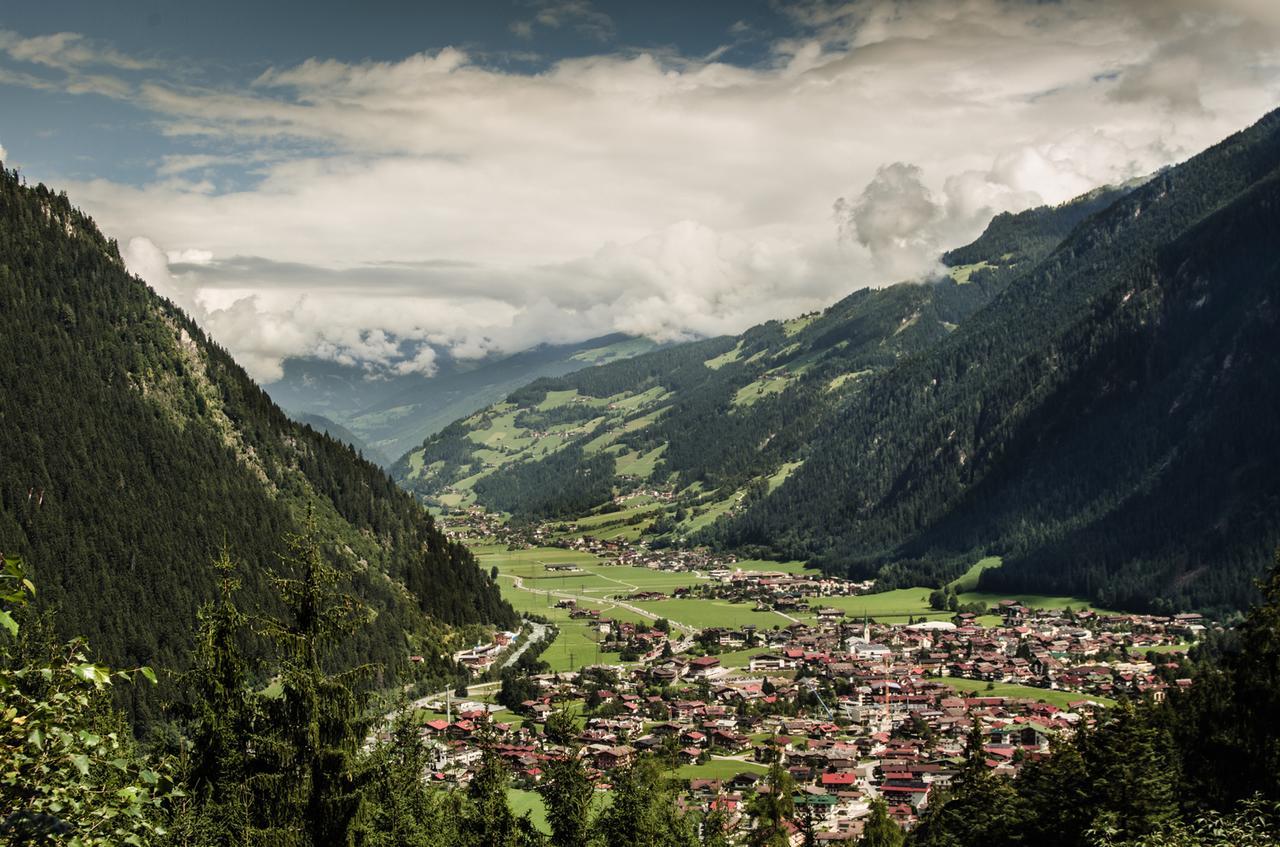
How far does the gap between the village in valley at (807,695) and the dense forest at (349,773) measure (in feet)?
12.6

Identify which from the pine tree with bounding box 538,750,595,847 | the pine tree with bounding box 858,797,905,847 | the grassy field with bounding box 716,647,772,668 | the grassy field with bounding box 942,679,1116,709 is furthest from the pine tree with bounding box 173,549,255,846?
the grassy field with bounding box 716,647,772,668

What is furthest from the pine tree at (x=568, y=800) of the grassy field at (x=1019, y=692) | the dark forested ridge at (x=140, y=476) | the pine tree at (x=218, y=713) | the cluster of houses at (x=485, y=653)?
the cluster of houses at (x=485, y=653)

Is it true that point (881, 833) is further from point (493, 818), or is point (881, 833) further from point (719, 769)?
point (719, 769)

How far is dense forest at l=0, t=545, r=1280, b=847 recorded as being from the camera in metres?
11.1

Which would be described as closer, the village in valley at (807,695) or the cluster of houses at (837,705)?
the village in valley at (807,695)

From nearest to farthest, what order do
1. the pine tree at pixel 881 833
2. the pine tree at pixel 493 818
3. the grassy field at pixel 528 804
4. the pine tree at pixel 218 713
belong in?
the pine tree at pixel 218 713 < the pine tree at pixel 493 818 < the pine tree at pixel 881 833 < the grassy field at pixel 528 804

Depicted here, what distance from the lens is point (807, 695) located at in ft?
424

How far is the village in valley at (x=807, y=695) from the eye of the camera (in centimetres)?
8731

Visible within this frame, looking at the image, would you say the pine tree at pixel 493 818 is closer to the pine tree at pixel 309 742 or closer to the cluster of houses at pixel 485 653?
the pine tree at pixel 309 742

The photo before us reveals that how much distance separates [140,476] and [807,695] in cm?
10139

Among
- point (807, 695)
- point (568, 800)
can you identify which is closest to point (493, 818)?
point (568, 800)

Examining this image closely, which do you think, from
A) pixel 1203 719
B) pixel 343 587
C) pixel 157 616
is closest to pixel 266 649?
pixel 157 616

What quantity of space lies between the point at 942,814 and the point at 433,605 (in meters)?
132

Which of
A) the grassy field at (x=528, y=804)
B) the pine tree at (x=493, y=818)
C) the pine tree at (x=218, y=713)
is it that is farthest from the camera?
the grassy field at (x=528, y=804)
